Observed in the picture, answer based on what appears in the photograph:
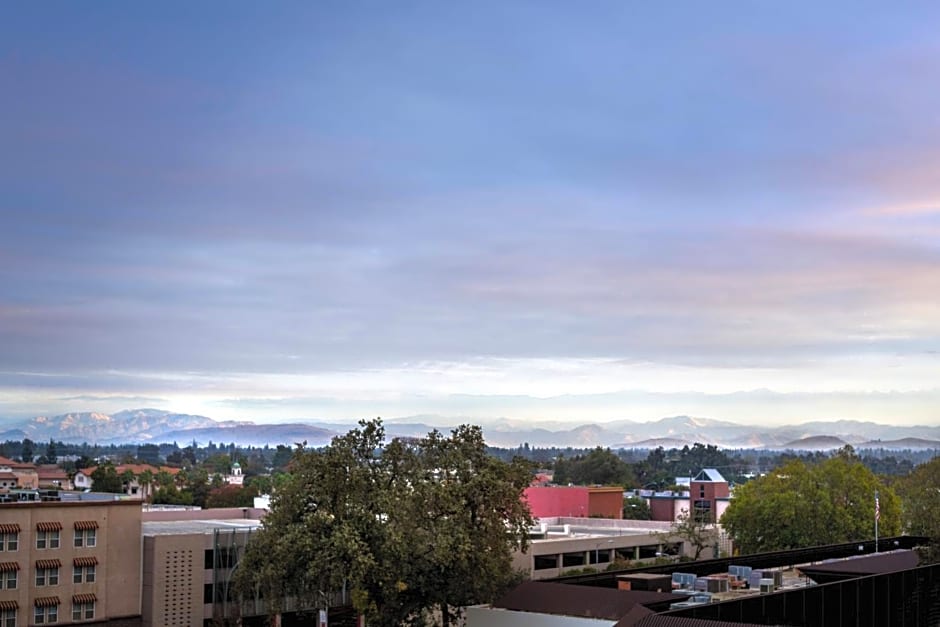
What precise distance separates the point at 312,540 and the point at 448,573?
20.6 feet

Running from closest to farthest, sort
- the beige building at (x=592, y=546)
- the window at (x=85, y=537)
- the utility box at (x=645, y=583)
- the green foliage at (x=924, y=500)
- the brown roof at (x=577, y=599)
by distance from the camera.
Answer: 1. the brown roof at (x=577, y=599)
2. the utility box at (x=645, y=583)
3. the window at (x=85, y=537)
4. the green foliage at (x=924, y=500)
5. the beige building at (x=592, y=546)

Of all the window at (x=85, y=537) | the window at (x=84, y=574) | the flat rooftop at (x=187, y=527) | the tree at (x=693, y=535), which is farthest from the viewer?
the tree at (x=693, y=535)

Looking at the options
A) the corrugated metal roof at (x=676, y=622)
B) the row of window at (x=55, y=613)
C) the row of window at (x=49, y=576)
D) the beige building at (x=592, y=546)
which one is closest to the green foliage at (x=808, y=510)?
the beige building at (x=592, y=546)

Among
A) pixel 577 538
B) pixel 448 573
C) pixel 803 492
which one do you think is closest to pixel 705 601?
pixel 448 573

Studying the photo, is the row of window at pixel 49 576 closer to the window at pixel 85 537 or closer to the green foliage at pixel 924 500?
the window at pixel 85 537

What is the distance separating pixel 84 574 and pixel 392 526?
18.9 m

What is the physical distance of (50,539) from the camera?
187 ft

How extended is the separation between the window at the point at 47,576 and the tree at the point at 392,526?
10.6 m

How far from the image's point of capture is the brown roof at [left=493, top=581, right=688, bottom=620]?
47.8 metres

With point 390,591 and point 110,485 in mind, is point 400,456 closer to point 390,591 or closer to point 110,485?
point 390,591

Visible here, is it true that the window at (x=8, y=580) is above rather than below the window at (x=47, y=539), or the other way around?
below

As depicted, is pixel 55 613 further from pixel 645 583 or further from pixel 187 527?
pixel 645 583

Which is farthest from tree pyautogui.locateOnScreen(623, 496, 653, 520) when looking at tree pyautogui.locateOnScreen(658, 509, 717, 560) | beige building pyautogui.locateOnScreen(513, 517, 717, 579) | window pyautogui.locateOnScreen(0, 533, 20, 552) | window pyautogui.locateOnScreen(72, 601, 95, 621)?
window pyautogui.locateOnScreen(0, 533, 20, 552)

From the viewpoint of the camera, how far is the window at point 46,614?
56000 mm
